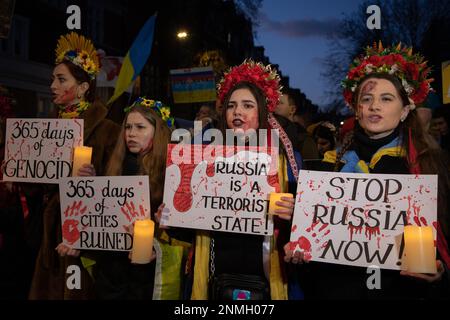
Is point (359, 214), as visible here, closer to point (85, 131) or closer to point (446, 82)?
point (85, 131)

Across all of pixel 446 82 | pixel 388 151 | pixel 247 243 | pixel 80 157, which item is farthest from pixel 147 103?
pixel 446 82

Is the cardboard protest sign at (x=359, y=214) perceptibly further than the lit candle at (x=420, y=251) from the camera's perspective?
Yes

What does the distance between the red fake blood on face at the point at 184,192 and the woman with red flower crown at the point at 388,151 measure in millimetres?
→ 683

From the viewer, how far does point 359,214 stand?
260 cm

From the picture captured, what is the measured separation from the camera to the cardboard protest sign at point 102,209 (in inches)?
122

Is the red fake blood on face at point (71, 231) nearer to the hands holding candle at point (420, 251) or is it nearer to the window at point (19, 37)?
the hands holding candle at point (420, 251)

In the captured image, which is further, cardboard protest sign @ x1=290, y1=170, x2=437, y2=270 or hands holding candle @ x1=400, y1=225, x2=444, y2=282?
cardboard protest sign @ x1=290, y1=170, x2=437, y2=270

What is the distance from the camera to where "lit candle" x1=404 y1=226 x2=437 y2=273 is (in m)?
2.28

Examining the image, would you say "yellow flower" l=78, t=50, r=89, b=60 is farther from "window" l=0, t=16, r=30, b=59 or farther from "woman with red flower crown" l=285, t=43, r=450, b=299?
"window" l=0, t=16, r=30, b=59

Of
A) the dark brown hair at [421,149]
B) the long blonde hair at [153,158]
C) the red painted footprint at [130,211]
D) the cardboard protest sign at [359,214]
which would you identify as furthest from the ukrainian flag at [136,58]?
the cardboard protest sign at [359,214]

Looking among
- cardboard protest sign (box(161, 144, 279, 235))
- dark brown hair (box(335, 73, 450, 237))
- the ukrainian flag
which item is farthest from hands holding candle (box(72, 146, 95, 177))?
dark brown hair (box(335, 73, 450, 237))

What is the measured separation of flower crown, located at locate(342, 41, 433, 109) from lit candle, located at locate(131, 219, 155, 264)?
1.56 metres

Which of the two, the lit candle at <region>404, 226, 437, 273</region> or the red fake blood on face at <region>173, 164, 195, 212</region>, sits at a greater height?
the red fake blood on face at <region>173, 164, 195, 212</region>
